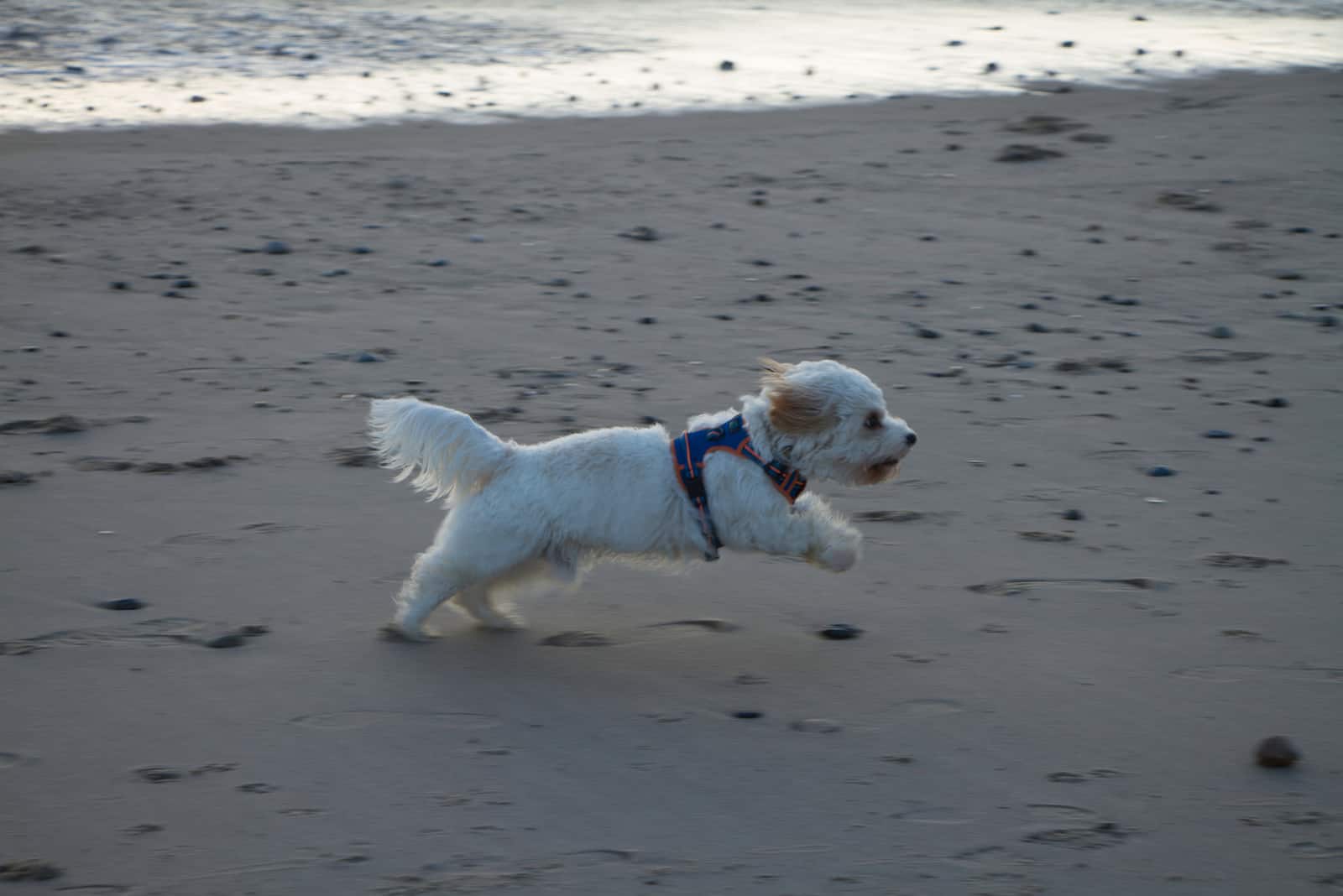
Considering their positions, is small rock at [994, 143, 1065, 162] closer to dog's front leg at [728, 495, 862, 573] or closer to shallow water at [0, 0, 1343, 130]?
shallow water at [0, 0, 1343, 130]

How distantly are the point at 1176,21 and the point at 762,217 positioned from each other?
14560mm

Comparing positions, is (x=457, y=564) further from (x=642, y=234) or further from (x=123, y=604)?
(x=642, y=234)

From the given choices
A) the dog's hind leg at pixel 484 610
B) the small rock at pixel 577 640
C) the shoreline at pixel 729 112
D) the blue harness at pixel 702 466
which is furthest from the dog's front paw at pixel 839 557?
the shoreline at pixel 729 112

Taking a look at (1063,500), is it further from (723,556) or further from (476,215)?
(476,215)

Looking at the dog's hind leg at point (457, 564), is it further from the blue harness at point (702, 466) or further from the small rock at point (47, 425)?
the small rock at point (47, 425)

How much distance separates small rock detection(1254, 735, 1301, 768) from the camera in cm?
403

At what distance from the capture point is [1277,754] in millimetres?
4027

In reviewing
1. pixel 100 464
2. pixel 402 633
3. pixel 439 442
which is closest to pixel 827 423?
pixel 439 442

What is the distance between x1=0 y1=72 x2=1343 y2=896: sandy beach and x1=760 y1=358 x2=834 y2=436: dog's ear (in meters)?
0.78

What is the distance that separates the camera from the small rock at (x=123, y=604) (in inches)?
195

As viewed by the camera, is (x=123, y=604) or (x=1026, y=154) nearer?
(x=123, y=604)

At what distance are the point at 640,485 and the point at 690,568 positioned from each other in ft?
1.60

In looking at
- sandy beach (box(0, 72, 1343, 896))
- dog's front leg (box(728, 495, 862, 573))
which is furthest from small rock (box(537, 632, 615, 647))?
dog's front leg (box(728, 495, 862, 573))

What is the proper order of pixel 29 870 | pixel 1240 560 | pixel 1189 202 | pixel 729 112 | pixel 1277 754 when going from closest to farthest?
pixel 29 870 < pixel 1277 754 < pixel 1240 560 < pixel 1189 202 < pixel 729 112
